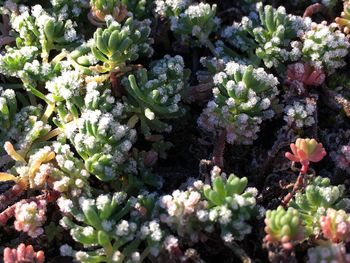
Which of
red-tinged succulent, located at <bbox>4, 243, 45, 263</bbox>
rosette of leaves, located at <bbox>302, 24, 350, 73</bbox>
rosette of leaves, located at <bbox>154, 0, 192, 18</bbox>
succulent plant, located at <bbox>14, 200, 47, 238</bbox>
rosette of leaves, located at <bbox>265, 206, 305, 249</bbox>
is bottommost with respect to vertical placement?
red-tinged succulent, located at <bbox>4, 243, 45, 263</bbox>

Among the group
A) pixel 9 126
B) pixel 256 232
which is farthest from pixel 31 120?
pixel 256 232

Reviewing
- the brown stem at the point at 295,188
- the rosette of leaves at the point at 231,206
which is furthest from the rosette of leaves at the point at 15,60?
the brown stem at the point at 295,188

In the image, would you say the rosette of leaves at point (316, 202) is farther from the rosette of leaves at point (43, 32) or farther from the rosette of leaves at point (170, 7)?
the rosette of leaves at point (43, 32)

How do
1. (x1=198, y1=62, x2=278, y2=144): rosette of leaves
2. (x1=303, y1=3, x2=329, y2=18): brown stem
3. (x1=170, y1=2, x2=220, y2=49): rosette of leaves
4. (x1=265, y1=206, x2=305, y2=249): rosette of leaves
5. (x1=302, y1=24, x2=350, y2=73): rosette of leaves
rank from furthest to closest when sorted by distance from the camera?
(x1=303, y1=3, x2=329, y2=18): brown stem < (x1=170, y1=2, x2=220, y2=49): rosette of leaves < (x1=302, y1=24, x2=350, y2=73): rosette of leaves < (x1=198, y1=62, x2=278, y2=144): rosette of leaves < (x1=265, y1=206, x2=305, y2=249): rosette of leaves

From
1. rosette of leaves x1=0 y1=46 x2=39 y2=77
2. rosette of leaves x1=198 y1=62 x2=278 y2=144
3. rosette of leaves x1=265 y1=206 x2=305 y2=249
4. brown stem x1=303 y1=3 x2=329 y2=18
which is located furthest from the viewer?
brown stem x1=303 y1=3 x2=329 y2=18

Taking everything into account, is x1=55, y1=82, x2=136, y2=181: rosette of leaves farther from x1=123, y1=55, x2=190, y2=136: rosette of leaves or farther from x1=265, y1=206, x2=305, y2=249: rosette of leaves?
x1=265, y1=206, x2=305, y2=249: rosette of leaves

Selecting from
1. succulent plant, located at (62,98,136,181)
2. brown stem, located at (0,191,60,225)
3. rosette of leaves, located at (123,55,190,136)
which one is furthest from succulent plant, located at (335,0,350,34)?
brown stem, located at (0,191,60,225)

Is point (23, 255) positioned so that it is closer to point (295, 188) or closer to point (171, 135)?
point (171, 135)
